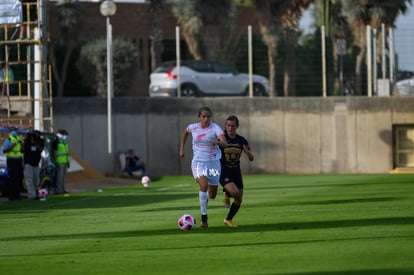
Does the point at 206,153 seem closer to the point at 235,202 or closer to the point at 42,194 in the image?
the point at 235,202

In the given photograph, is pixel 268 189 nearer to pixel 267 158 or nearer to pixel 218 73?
pixel 267 158

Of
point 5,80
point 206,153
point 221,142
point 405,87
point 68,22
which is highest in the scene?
point 68,22

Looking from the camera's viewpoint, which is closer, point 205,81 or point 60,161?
point 60,161

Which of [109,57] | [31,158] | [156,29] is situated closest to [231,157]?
[31,158]

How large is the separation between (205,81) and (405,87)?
846 cm

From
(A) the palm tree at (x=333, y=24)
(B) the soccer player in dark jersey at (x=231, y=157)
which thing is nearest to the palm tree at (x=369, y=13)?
(A) the palm tree at (x=333, y=24)

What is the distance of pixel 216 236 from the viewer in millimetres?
16562

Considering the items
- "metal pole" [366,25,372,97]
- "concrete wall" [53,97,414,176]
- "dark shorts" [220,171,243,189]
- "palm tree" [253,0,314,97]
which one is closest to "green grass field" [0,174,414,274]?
"dark shorts" [220,171,243,189]

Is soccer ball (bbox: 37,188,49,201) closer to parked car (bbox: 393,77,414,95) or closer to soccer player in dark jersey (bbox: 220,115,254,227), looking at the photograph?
soccer player in dark jersey (bbox: 220,115,254,227)

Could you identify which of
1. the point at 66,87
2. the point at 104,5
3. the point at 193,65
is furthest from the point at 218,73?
the point at 66,87

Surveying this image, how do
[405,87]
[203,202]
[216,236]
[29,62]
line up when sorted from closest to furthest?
[216,236]
[203,202]
[29,62]
[405,87]

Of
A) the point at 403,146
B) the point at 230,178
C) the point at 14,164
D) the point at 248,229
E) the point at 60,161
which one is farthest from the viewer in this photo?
the point at 403,146

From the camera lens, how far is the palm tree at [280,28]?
1861 inches

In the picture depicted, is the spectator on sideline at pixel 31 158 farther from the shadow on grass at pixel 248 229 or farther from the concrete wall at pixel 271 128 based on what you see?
the concrete wall at pixel 271 128
